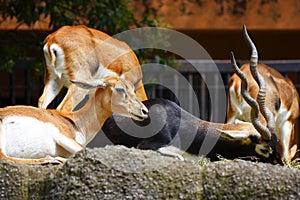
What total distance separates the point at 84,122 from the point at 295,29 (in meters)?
5.20

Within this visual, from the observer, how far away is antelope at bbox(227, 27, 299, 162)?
27.0 ft

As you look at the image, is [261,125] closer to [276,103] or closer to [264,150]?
[264,150]

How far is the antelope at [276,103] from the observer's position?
324 inches

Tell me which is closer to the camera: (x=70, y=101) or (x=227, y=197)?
(x=227, y=197)

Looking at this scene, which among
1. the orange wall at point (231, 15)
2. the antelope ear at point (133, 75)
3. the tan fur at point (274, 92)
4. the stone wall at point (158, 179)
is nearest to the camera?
the stone wall at point (158, 179)

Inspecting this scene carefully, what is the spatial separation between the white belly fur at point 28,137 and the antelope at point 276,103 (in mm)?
2771

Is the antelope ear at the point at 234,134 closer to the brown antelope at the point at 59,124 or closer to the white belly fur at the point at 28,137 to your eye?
the brown antelope at the point at 59,124

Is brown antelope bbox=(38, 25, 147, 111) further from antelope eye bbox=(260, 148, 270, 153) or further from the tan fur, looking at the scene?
antelope eye bbox=(260, 148, 270, 153)

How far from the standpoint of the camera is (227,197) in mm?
4539

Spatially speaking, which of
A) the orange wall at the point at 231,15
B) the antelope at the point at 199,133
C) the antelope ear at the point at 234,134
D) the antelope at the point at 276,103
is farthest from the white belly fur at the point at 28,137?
the orange wall at the point at 231,15

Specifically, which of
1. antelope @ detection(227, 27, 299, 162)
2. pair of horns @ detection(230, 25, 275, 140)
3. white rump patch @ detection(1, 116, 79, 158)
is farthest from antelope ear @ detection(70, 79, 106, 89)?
Answer: antelope @ detection(227, 27, 299, 162)

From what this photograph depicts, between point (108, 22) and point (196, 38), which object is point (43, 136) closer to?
point (108, 22)

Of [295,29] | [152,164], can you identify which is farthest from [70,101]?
[295,29]

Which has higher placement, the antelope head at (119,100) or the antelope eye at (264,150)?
the antelope head at (119,100)
